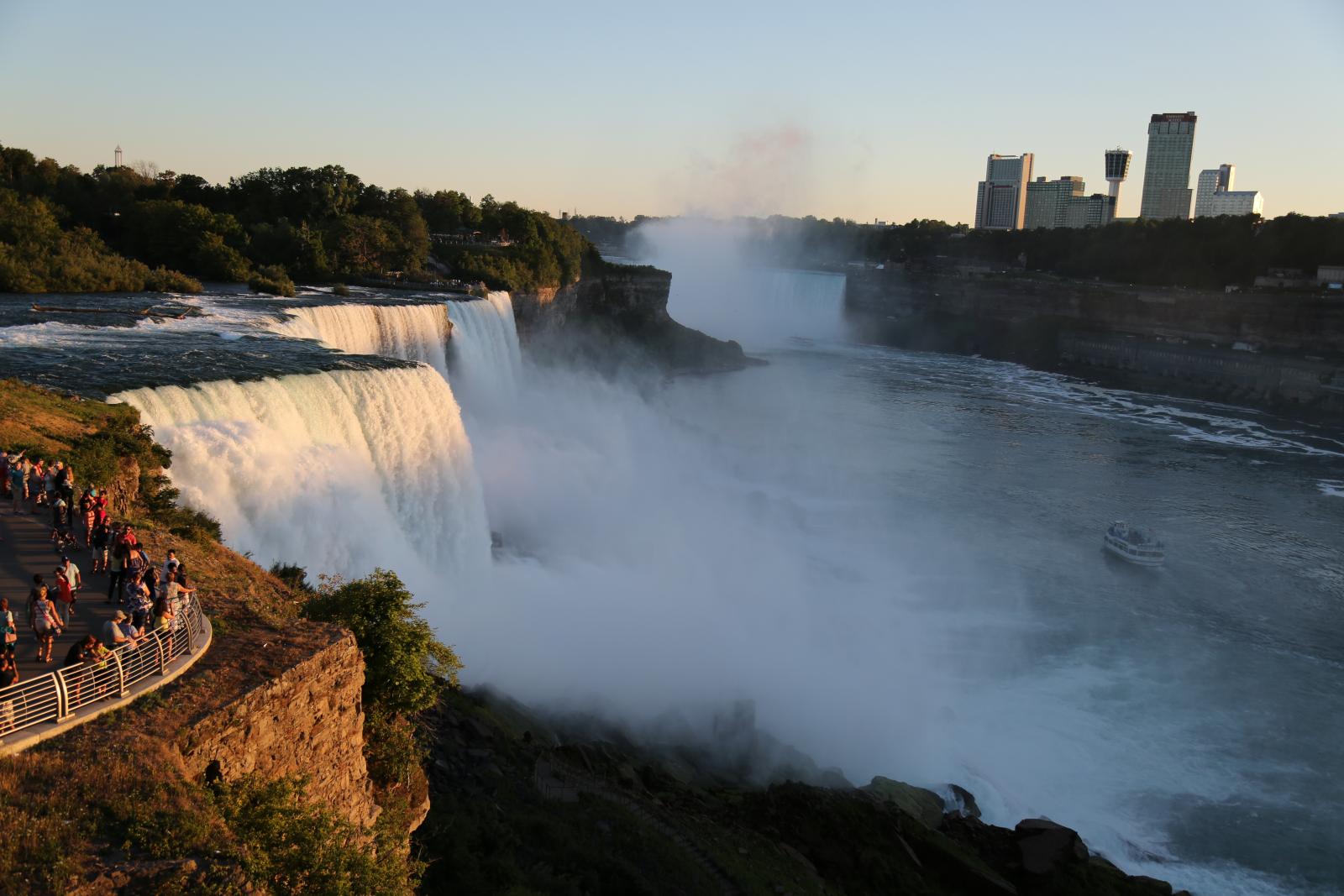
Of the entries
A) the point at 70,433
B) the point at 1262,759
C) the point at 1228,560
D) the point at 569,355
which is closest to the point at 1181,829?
the point at 1262,759

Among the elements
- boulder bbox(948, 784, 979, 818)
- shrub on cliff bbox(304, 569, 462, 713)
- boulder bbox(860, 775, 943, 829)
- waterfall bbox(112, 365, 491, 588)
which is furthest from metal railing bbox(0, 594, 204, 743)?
boulder bbox(948, 784, 979, 818)

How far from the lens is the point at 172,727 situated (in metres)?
7.54

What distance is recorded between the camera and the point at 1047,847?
15.8 metres

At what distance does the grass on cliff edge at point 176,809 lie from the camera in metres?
6.34

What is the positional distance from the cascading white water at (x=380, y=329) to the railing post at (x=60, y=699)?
21054 millimetres

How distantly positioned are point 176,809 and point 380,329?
2669 centimetres

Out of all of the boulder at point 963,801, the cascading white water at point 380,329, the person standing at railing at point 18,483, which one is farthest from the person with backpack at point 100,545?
the cascading white water at point 380,329

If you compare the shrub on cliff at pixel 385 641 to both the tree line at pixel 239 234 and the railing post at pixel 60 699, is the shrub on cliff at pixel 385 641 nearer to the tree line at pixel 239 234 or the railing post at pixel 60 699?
the railing post at pixel 60 699

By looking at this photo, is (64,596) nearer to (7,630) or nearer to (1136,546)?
(7,630)

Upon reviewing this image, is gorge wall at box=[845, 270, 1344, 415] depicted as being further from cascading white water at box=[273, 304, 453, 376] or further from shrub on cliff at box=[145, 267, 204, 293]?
shrub on cliff at box=[145, 267, 204, 293]

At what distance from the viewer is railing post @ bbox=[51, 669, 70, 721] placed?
7363mm

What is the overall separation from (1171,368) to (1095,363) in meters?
7.17

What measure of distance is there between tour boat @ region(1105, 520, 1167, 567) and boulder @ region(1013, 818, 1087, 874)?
1687 cm

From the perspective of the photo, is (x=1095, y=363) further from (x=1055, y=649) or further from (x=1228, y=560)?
(x=1055, y=649)
